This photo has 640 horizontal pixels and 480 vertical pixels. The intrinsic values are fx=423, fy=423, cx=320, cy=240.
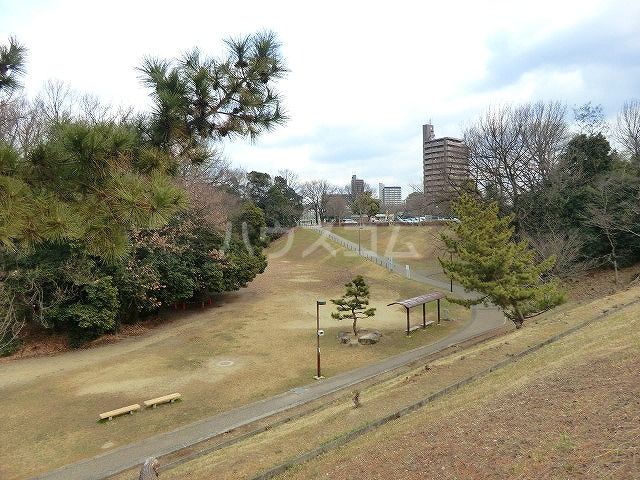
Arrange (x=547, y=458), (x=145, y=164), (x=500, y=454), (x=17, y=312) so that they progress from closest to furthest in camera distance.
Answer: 1. (x=145, y=164)
2. (x=547, y=458)
3. (x=500, y=454)
4. (x=17, y=312)

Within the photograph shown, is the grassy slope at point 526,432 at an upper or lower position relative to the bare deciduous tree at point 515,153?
lower

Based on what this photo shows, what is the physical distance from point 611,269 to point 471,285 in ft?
48.2

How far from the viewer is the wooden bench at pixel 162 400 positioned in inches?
465

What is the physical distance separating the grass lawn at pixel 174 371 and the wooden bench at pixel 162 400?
23cm

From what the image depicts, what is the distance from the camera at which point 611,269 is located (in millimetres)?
24234

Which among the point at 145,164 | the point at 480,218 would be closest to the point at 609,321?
the point at 480,218

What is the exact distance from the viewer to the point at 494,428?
17.8 ft

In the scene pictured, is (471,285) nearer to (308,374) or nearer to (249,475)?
(308,374)

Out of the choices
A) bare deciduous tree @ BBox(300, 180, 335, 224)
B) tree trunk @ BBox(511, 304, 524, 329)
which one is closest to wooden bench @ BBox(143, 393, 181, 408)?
tree trunk @ BBox(511, 304, 524, 329)

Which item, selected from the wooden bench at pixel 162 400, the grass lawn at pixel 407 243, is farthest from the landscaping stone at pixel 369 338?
the grass lawn at pixel 407 243

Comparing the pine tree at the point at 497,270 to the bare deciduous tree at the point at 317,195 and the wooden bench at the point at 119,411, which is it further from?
the bare deciduous tree at the point at 317,195

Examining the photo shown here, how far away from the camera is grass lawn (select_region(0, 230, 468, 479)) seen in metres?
10.4

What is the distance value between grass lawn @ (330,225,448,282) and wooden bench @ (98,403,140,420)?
2543 centimetres

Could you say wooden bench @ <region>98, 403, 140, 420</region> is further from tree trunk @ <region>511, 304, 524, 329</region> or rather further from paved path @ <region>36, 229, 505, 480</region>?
tree trunk @ <region>511, 304, 524, 329</region>
